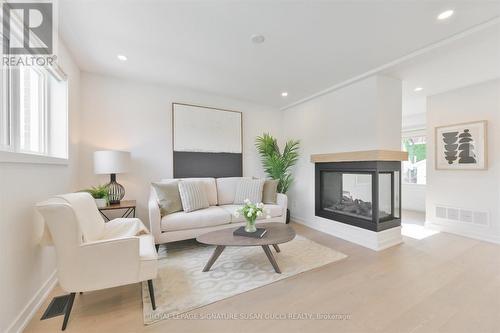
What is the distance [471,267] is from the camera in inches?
93.0

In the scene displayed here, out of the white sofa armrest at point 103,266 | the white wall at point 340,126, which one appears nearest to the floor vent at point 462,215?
the white wall at point 340,126

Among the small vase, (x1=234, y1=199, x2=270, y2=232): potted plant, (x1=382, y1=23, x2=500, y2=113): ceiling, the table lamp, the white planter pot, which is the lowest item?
the small vase

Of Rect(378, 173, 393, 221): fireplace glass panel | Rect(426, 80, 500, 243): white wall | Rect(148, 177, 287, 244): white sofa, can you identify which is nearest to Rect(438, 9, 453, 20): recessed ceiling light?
Rect(378, 173, 393, 221): fireplace glass panel

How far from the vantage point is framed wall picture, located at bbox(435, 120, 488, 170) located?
330cm

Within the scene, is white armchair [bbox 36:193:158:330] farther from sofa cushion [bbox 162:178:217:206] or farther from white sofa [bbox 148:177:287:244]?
sofa cushion [bbox 162:178:217:206]

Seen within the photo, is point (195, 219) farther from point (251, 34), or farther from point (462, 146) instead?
point (462, 146)

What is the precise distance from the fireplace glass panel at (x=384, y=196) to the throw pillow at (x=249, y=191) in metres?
1.83

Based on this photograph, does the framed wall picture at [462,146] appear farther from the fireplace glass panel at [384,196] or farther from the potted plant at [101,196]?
the potted plant at [101,196]

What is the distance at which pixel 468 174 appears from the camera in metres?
3.47

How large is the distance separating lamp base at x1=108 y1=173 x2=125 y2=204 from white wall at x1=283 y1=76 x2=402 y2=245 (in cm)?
323

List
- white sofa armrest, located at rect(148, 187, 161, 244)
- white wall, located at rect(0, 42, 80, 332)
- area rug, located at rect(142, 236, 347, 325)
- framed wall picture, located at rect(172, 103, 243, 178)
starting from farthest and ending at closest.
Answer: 1. framed wall picture, located at rect(172, 103, 243, 178)
2. white sofa armrest, located at rect(148, 187, 161, 244)
3. area rug, located at rect(142, 236, 347, 325)
4. white wall, located at rect(0, 42, 80, 332)

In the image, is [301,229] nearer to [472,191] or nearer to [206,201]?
[206,201]

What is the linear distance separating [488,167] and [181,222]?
4.71 m

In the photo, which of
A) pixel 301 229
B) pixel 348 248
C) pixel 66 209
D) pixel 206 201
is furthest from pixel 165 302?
pixel 301 229
